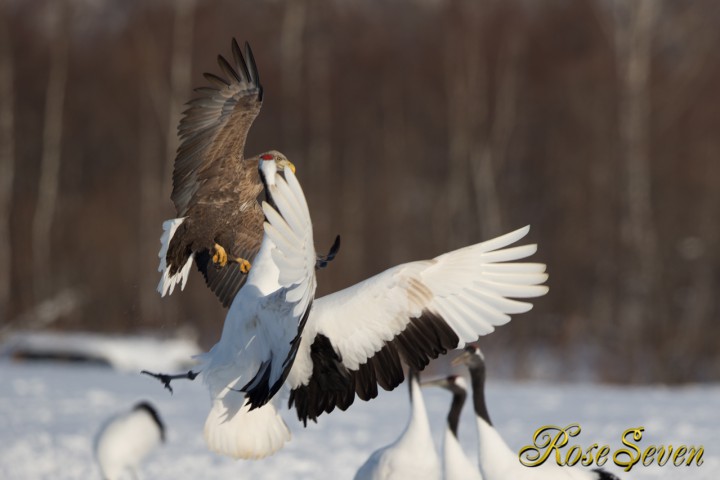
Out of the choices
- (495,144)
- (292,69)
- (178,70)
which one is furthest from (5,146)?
(495,144)

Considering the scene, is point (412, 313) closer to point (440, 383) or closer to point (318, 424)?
point (440, 383)

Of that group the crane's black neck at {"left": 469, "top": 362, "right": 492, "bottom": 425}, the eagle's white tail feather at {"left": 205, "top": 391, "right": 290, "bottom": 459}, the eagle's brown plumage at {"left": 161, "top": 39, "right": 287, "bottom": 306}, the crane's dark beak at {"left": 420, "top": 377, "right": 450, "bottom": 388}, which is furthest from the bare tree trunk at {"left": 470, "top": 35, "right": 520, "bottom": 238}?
the eagle's white tail feather at {"left": 205, "top": 391, "right": 290, "bottom": 459}

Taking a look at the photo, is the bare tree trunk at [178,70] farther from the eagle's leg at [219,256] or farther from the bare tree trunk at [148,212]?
the eagle's leg at [219,256]

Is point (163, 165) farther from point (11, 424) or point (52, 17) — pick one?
point (11, 424)

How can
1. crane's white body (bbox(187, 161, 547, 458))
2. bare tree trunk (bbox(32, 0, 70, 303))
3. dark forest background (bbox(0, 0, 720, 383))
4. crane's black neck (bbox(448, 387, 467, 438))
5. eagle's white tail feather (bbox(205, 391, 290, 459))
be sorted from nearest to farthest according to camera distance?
crane's white body (bbox(187, 161, 547, 458)) < eagle's white tail feather (bbox(205, 391, 290, 459)) < crane's black neck (bbox(448, 387, 467, 438)) < dark forest background (bbox(0, 0, 720, 383)) < bare tree trunk (bbox(32, 0, 70, 303))

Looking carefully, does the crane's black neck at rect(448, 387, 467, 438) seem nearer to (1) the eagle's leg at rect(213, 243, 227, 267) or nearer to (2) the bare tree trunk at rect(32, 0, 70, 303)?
(1) the eagle's leg at rect(213, 243, 227, 267)

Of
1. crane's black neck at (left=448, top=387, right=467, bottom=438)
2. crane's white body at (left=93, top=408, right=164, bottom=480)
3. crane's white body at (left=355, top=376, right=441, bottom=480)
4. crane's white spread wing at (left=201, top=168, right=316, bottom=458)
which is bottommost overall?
crane's white body at (left=93, top=408, right=164, bottom=480)

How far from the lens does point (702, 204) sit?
19031 millimetres

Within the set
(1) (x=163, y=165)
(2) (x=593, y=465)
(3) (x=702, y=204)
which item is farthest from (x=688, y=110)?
(2) (x=593, y=465)

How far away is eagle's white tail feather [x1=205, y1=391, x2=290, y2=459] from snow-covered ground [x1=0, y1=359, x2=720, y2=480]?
1.93 metres

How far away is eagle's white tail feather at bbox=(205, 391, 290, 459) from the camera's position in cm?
496

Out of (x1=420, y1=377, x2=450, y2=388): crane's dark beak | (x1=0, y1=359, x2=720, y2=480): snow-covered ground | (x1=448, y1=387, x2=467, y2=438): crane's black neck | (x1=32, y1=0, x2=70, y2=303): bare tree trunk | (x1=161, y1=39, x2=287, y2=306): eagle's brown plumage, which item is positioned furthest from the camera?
(x1=32, y1=0, x2=70, y2=303): bare tree trunk

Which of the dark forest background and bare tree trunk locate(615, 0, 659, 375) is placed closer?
bare tree trunk locate(615, 0, 659, 375)

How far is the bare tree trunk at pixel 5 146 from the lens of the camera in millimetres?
17703
